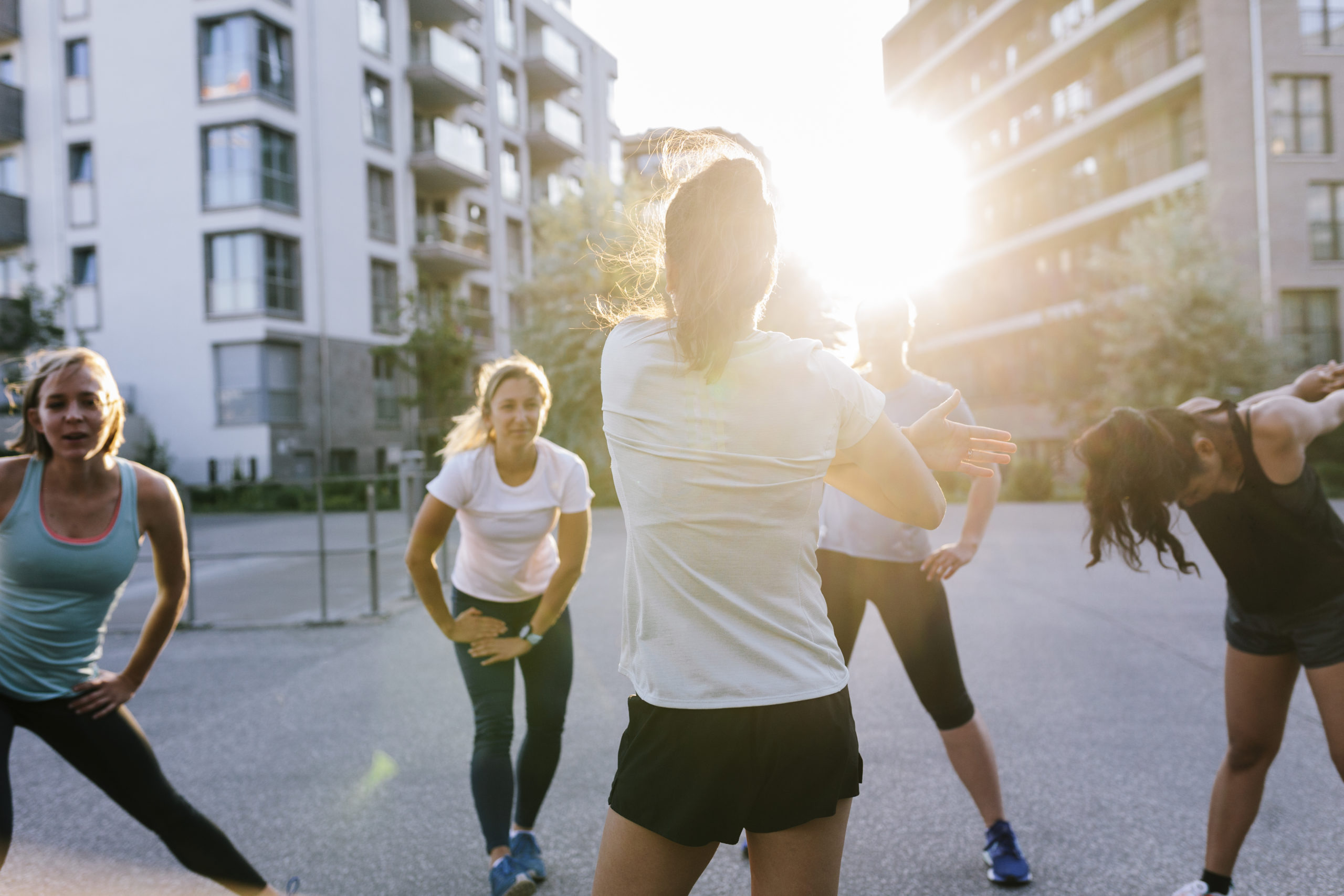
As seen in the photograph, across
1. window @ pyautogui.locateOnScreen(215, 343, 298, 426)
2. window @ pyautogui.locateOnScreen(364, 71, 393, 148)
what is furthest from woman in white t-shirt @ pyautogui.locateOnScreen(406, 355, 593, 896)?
window @ pyautogui.locateOnScreen(364, 71, 393, 148)

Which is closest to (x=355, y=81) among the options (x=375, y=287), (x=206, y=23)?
(x=206, y=23)

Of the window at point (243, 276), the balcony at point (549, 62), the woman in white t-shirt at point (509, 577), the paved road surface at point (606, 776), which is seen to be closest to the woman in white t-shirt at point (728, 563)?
the woman in white t-shirt at point (509, 577)

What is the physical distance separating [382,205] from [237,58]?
5980mm

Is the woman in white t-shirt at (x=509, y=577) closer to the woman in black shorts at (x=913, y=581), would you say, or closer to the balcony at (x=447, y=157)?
the woman in black shorts at (x=913, y=581)

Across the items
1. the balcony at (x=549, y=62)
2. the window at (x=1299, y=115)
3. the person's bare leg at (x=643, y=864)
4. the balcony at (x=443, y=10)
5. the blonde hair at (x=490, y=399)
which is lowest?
the person's bare leg at (x=643, y=864)

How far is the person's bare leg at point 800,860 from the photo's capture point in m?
1.56

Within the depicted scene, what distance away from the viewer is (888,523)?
11.2 feet

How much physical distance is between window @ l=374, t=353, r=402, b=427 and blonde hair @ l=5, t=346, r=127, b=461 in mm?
27494

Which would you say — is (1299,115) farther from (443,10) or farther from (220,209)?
(220,209)

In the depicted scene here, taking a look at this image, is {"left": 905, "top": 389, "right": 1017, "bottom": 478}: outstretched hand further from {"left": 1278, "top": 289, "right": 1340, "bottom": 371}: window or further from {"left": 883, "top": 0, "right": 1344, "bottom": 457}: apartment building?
{"left": 1278, "top": 289, "right": 1340, "bottom": 371}: window

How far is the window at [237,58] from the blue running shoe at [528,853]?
88.7ft

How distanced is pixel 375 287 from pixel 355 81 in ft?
20.8

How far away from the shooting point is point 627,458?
1604 millimetres

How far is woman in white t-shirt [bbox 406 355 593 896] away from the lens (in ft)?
10.5
